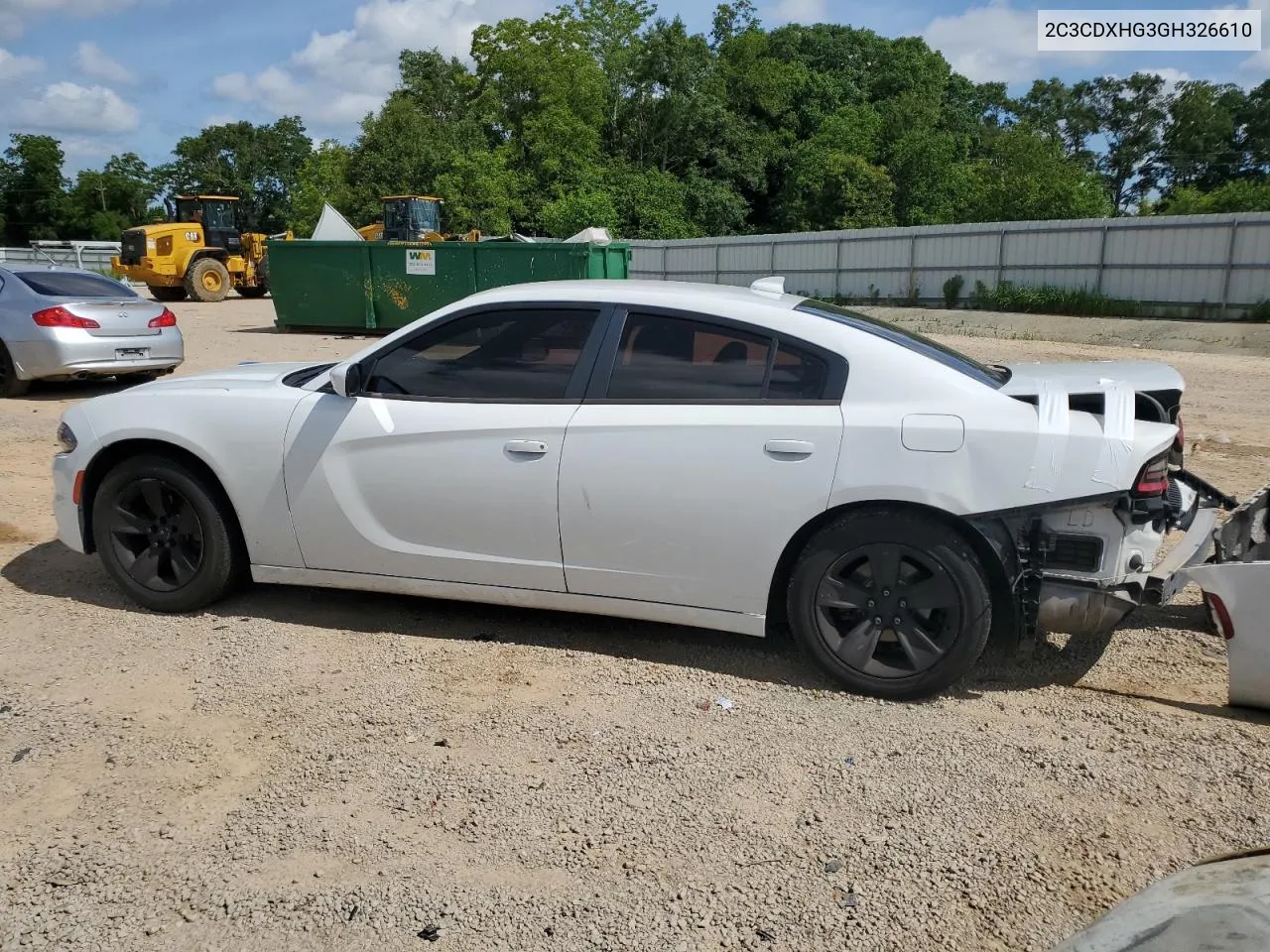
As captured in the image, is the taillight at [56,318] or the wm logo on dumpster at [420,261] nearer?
the taillight at [56,318]

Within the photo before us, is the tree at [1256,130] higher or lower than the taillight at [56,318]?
higher

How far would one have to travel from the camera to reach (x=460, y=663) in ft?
13.8

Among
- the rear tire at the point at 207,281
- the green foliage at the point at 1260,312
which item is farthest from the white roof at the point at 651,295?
the rear tire at the point at 207,281

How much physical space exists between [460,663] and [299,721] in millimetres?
711

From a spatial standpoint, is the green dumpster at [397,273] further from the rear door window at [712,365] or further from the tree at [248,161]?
the tree at [248,161]

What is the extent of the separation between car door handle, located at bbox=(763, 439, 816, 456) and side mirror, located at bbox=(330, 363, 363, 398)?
1.77 meters

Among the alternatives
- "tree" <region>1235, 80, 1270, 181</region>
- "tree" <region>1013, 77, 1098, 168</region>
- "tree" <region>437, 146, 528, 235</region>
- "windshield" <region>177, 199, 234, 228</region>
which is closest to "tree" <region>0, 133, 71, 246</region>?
"tree" <region>437, 146, 528, 235</region>

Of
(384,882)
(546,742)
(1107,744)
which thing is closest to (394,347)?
(546,742)

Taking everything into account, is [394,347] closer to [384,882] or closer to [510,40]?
[384,882]

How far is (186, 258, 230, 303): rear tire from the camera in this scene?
2803 cm

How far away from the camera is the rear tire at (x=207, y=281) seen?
2803 centimetres

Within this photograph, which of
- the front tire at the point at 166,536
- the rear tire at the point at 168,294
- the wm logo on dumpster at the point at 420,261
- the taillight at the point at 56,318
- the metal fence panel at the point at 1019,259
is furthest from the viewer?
the rear tire at the point at 168,294

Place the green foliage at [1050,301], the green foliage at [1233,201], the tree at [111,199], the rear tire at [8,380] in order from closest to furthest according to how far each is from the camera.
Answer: the rear tire at [8,380] < the green foliage at [1050,301] < the green foliage at [1233,201] < the tree at [111,199]

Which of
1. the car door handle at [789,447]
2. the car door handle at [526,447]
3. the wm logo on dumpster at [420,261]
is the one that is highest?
the wm logo on dumpster at [420,261]
